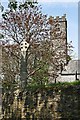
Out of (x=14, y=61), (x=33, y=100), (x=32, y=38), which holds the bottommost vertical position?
(x=33, y=100)

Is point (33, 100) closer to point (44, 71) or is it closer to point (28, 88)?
point (28, 88)

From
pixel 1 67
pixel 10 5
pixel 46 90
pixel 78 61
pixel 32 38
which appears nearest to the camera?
pixel 10 5

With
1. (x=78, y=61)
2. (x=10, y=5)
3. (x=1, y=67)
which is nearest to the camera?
(x=10, y=5)

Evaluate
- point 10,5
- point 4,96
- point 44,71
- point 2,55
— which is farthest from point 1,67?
point 10,5

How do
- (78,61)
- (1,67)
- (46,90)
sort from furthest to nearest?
(78,61)
(1,67)
(46,90)

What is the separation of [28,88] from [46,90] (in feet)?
2.74

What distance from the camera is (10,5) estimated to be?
7.62 metres

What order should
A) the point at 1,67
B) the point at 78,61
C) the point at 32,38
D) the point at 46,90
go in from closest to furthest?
1. the point at 46,90
2. the point at 32,38
3. the point at 1,67
4. the point at 78,61

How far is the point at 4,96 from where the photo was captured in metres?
12.2

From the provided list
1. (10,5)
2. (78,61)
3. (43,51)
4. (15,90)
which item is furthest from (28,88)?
(78,61)

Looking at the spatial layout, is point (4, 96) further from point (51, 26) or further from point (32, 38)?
point (51, 26)

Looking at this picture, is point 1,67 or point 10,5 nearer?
point 10,5

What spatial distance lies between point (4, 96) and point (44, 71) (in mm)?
11947

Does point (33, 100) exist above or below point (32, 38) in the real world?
below
